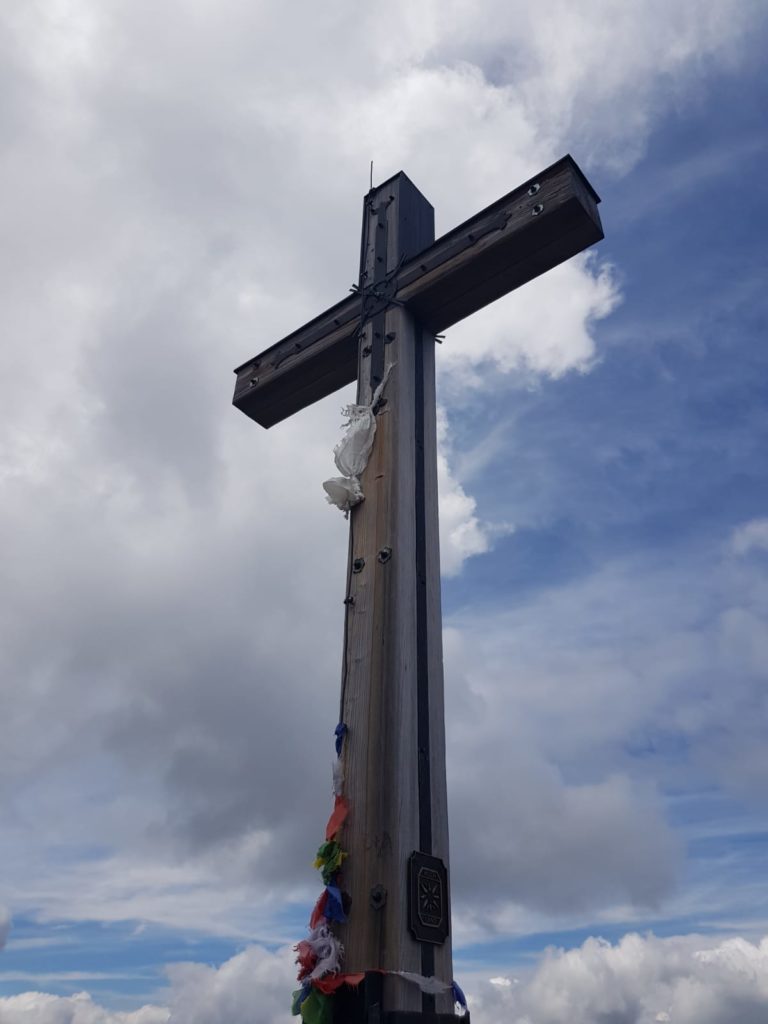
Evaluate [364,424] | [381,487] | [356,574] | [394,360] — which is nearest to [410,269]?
[394,360]

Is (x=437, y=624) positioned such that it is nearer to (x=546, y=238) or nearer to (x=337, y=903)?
(x=337, y=903)

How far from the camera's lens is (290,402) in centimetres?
601

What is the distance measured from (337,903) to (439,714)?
965 millimetres

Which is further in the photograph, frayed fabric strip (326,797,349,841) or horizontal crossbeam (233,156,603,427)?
horizontal crossbeam (233,156,603,427)

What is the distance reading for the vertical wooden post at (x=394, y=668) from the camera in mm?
3379

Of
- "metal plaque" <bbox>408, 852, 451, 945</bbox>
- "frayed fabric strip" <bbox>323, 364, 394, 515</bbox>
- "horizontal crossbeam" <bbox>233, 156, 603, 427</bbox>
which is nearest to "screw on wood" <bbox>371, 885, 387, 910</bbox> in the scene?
"metal plaque" <bbox>408, 852, 451, 945</bbox>

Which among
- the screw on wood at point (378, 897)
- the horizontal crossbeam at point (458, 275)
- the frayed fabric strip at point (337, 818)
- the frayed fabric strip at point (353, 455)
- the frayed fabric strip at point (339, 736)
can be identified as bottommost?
the screw on wood at point (378, 897)

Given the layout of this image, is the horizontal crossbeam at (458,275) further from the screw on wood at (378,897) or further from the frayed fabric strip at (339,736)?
the screw on wood at (378,897)

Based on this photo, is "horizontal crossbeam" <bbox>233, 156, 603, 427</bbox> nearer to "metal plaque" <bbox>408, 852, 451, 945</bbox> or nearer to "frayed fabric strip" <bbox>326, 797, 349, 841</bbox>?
"frayed fabric strip" <bbox>326, 797, 349, 841</bbox>

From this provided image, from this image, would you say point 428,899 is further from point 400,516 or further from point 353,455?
point 353,455

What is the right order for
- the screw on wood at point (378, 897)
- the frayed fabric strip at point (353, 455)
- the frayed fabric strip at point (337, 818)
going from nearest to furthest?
1. the screw on wood at point (378, 897)
2. the frayed fabric strip at point (337, 818)
3. the frayed fabric strip at point (353, 455)

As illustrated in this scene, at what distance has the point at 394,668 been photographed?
154 inches

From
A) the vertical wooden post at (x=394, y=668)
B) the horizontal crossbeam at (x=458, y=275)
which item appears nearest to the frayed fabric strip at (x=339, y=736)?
the vertical wooden post at (x=394, y=668)

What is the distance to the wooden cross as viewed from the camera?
3.42 metres
